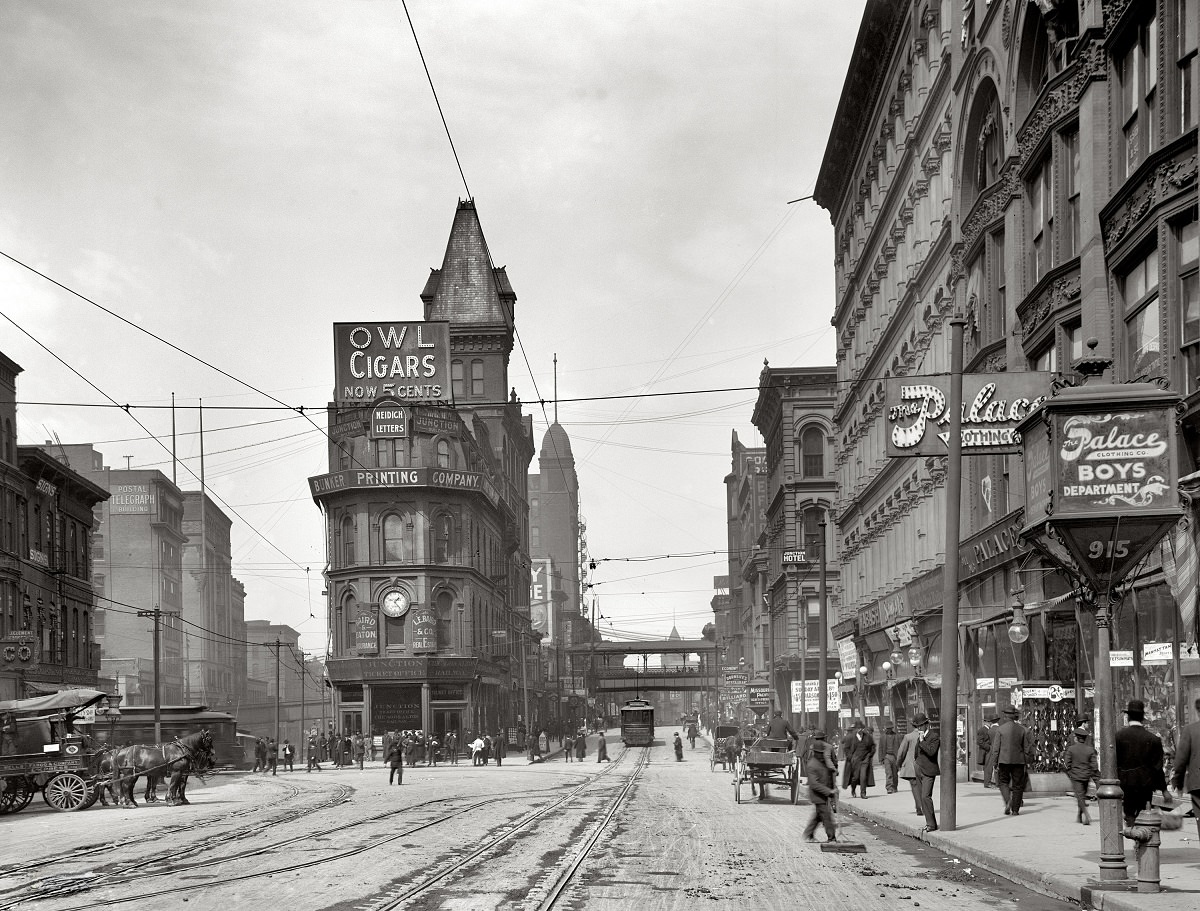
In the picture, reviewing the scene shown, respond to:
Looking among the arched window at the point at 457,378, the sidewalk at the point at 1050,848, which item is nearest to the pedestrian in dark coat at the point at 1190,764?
the sidewalk at the point at 1050,848

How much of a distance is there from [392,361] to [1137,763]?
224ft

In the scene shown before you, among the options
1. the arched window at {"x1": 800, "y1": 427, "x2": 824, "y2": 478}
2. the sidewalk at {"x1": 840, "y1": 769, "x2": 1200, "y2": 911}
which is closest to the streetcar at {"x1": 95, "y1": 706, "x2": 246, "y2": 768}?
the arched window at {"x1": 800, "y1": 427, "x2": 824, "y2": 478}

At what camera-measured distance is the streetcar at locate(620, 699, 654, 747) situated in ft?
317

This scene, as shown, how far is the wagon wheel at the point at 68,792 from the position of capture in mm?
33500

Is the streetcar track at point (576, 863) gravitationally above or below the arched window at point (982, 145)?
below

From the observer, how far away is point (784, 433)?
84.8 meters

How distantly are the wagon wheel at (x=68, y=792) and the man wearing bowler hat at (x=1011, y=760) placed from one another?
69.1ft

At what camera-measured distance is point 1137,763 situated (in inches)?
586

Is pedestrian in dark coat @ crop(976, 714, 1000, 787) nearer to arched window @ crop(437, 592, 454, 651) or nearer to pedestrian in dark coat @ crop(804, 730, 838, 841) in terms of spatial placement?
pedestrian in dark coat @ crop(804, 730, 838, 841)

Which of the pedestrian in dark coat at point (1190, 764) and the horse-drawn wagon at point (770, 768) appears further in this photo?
the horse-drawn wagon at point (770, 768)

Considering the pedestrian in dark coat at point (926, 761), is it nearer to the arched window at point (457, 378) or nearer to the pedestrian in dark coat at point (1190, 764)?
the pedestrian in dark coat at point (1190, 764)

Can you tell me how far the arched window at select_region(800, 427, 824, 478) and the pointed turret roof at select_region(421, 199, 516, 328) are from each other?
969 inches

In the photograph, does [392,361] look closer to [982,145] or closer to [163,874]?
[982,145]

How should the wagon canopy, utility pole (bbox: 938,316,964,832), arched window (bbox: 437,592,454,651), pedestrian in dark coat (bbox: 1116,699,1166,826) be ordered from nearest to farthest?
pedestrian in dark coat (bbox: 1116,699,1166,826) → utility pole (bbox: 938,316,964,832) → the wagon canopy → arched window (bbox: 437,592,454,651)
